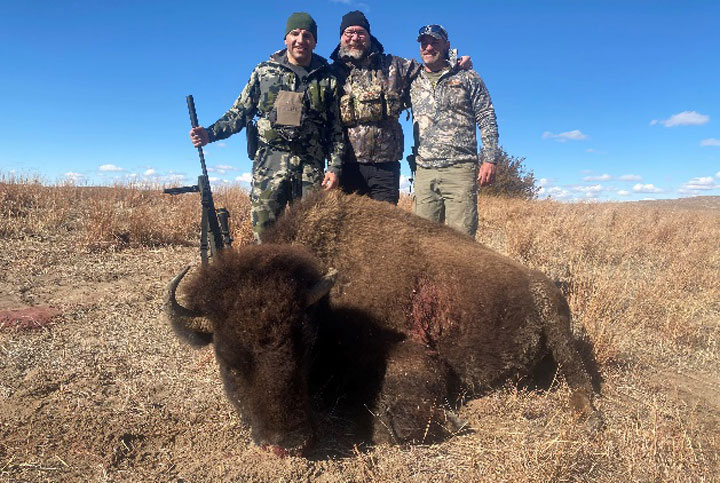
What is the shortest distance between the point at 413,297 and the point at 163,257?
5.66 metres

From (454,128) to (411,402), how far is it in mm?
3779

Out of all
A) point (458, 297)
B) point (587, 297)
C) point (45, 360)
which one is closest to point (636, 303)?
point (587, 297)

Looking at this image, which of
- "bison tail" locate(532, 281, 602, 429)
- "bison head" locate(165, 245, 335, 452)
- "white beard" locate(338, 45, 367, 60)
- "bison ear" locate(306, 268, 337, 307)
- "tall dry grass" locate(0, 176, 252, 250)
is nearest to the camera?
"bison head" locate(165, 245, 335, 452)

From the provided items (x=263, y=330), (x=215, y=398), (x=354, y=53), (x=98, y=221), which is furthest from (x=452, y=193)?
(x=98, y=221)

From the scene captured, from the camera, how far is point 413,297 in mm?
3457

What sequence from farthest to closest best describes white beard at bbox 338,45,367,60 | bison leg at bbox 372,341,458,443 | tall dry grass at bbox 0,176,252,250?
tall dry grass at bbox 0,176,252,250
white beard at bbox 338,45,367,60
bison leg at bbox 372,341,458,443

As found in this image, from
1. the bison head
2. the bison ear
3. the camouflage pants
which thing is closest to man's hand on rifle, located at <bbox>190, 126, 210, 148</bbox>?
the camouflage pants

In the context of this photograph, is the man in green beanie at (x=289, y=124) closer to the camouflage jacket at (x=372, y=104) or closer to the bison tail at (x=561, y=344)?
the camouflage jacket at (x=372, y=104)

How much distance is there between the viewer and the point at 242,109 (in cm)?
519

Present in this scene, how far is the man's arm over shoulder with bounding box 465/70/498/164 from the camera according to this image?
18.4ft

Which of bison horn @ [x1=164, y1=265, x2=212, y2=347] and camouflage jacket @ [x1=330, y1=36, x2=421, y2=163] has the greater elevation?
camouflage jacket @ [x1=330, y1=36, x2=421, y2=163]

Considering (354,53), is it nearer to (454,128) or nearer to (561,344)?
(454,128)

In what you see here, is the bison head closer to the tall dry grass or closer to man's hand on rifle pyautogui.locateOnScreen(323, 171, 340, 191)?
man's hand on rifle pyautogui.locateOnScreen(323, 171, 340, 191)

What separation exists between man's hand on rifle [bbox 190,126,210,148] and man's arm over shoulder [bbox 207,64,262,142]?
7.0 inches
